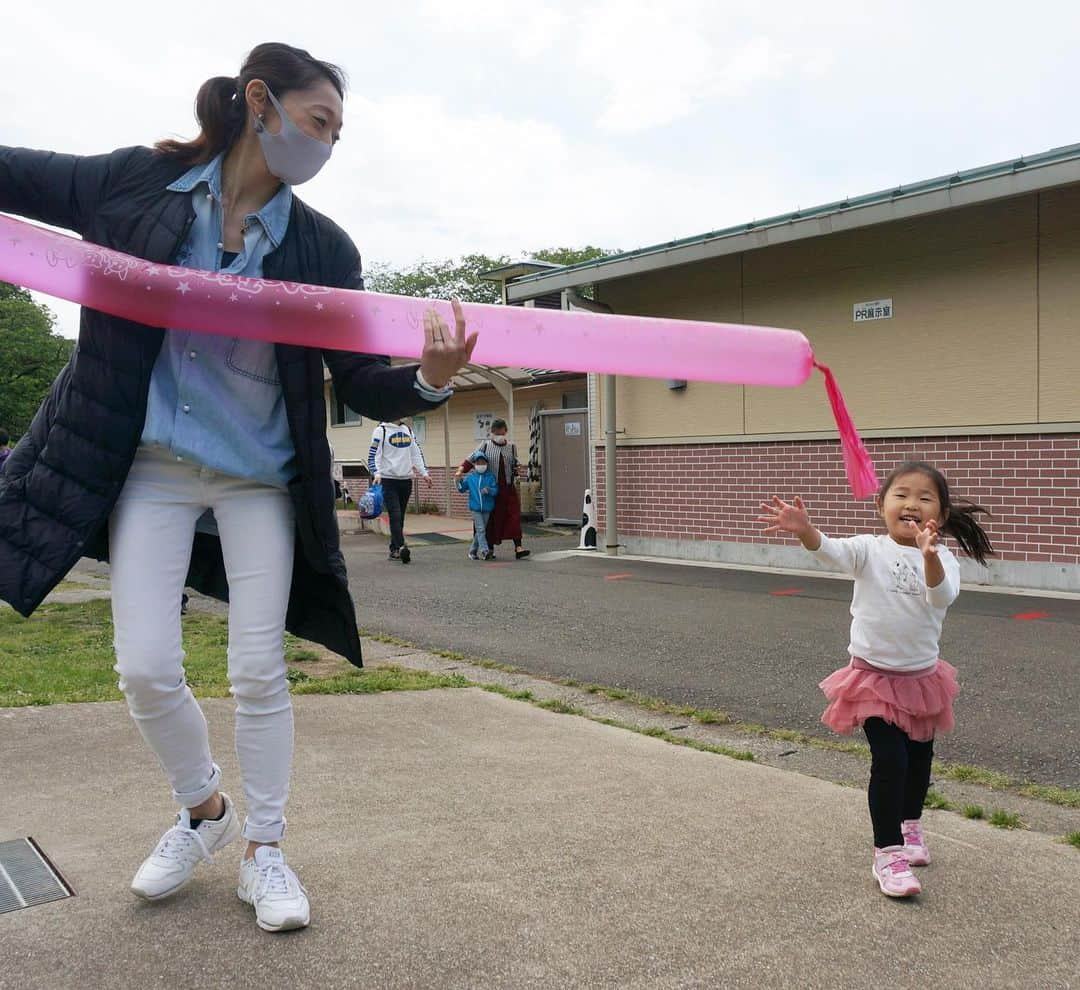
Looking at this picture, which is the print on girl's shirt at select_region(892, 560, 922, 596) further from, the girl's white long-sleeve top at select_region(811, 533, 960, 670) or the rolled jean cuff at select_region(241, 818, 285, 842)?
the rolled jean cuff at select_region(241, 818, 285, 842)

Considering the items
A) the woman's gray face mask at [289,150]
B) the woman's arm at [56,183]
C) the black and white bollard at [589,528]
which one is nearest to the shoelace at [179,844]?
the woman's arm at [56,183]

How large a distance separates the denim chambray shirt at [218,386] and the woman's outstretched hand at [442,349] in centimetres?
39

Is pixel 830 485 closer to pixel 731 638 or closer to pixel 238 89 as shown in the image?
pixel 731 638

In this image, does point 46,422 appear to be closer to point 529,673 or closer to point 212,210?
point 212,210

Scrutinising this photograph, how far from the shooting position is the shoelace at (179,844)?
2521 millimetres

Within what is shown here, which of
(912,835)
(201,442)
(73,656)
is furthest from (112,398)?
(73,656)

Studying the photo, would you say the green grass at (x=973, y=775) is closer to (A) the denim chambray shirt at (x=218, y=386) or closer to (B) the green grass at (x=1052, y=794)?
(B) the green grass at (x=1052, y=794)

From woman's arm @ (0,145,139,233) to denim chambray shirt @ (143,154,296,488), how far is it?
0.17m

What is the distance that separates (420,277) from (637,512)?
39315 millimetres

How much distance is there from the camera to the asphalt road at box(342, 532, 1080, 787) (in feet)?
15.8

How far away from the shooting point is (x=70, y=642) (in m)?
6.73

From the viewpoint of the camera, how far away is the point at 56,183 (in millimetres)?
2439

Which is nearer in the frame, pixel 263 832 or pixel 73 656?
pixel 263 832

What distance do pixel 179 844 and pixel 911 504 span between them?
7.07 feet
